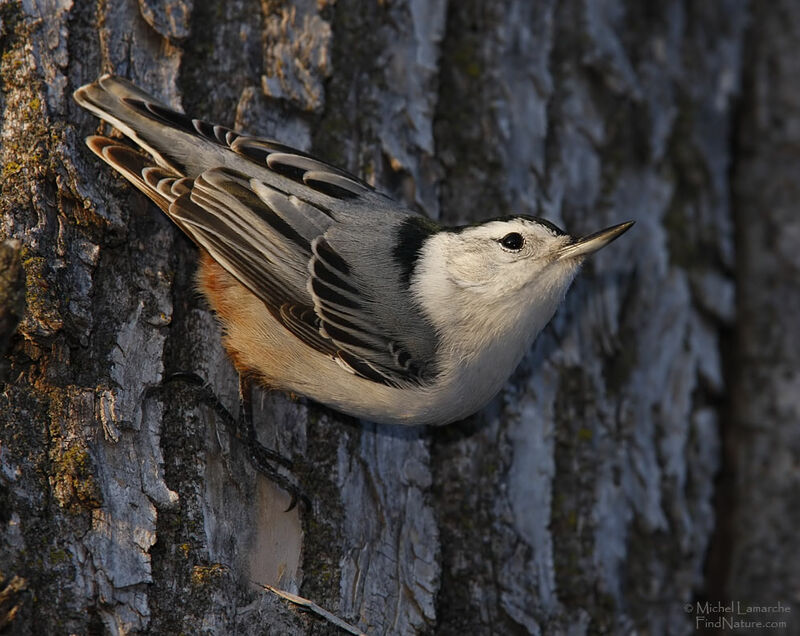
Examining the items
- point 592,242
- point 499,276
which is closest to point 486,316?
point 499,276

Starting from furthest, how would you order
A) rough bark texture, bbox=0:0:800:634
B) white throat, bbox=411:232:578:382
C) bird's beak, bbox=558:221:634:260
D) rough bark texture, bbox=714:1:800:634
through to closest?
rough bark texture, bbox=714:1:800:634
white throat, bbox=411:232:578:382
bird's beak, bbox=558:221:634:260
rough bark texture, bbox=0:0:800:634

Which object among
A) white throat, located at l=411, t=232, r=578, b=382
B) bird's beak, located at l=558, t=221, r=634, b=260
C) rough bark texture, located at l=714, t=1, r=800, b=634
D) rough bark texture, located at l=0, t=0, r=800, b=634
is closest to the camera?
rough bark texture, located at l=0, t=0, r=800, b=634

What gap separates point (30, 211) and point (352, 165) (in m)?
1.07

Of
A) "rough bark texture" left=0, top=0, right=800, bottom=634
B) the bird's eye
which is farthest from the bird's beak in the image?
"rough bark texture" left=0, top=0, right=800, bottom=634

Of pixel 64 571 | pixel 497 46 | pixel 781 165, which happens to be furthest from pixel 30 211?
pixel 781 165

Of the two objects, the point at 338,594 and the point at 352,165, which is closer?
the point at 338,594

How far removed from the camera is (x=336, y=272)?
100 inches

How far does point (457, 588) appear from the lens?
8.79ft

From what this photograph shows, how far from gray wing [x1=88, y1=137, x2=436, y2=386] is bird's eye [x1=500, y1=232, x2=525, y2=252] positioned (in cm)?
35

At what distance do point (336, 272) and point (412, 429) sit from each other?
24.2 inches

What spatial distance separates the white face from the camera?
103 inches

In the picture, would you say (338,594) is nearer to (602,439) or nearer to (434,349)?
(434,349)

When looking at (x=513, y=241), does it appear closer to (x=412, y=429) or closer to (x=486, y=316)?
(x=486, y=316)

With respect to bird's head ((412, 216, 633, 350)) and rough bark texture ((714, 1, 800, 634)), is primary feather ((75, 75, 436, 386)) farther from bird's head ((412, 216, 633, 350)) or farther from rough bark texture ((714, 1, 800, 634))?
rough bark texture ((714, 1, 800, 634))
